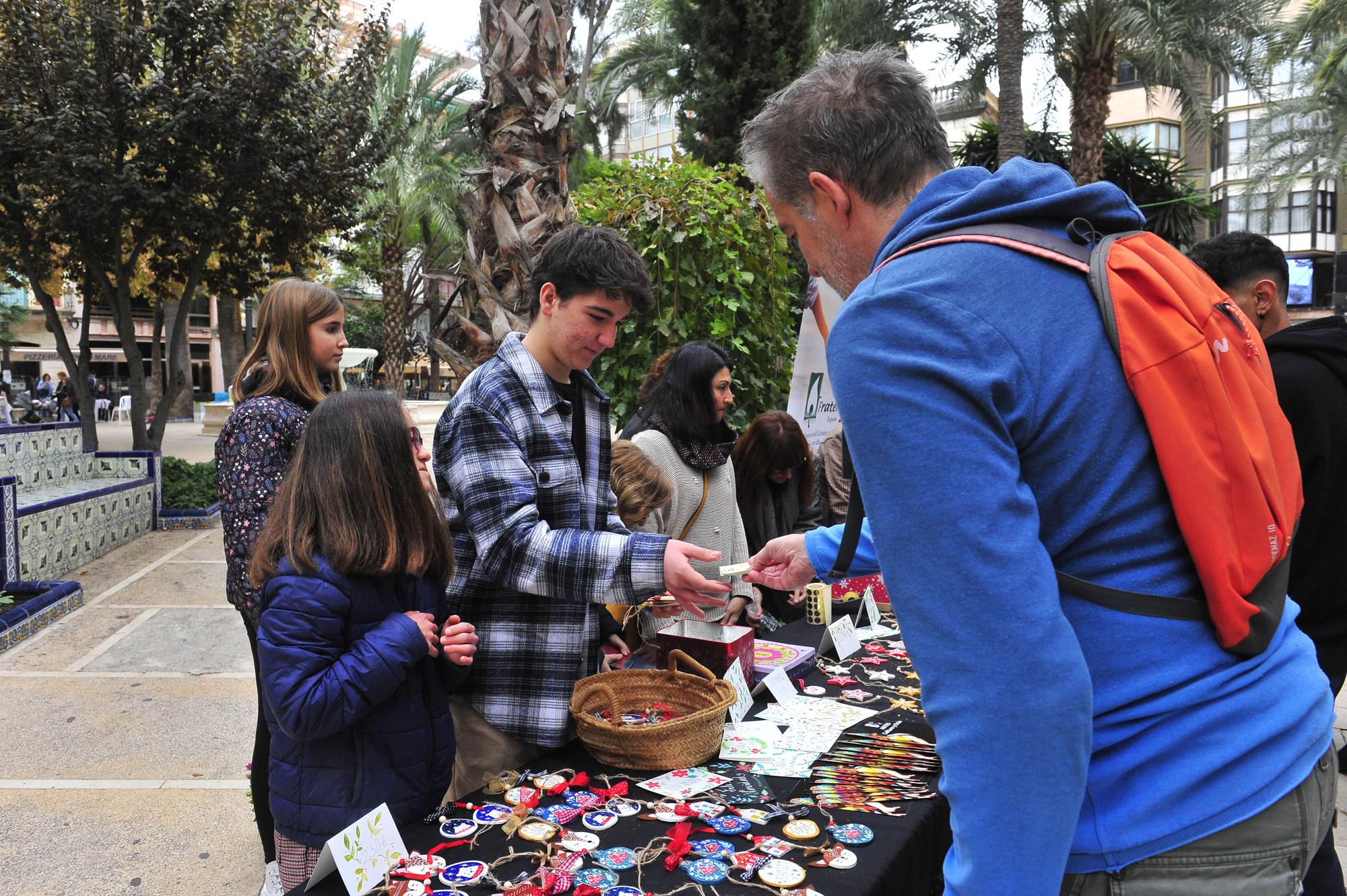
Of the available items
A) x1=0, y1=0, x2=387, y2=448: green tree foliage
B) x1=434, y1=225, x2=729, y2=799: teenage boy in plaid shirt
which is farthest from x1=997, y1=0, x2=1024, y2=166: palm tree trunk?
x1=434, y1=225, x2=729, y2=799: teenage boy in plaid shirt

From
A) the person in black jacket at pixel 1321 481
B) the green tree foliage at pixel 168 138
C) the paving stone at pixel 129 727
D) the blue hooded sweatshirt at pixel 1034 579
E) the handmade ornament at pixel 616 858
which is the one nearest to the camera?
the blue hooded sweatshirt at pixel 1034 579

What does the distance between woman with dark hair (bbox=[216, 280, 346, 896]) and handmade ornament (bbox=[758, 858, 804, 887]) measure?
179 centimetres

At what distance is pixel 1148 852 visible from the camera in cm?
94

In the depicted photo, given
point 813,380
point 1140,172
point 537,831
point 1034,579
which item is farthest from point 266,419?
→ point 1140,172

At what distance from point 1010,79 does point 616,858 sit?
8.87m

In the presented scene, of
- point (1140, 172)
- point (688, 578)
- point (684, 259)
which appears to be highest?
point (1140, 172)

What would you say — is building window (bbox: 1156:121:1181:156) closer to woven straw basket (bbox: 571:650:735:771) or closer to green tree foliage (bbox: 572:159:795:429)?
green tree foliage (bbox: 572:159:795:429)

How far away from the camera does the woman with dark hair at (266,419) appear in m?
2.80

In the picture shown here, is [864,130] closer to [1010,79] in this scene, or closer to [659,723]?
[659,723]

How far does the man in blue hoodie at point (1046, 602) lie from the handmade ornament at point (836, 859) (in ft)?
2.07

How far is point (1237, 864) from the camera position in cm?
95

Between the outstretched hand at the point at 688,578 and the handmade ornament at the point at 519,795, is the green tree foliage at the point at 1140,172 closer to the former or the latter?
the outstretched hand at the point at 688,578

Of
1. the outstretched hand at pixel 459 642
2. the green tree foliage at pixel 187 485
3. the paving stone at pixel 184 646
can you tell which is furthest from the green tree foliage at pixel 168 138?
the outstretched hand at pixel 459 642

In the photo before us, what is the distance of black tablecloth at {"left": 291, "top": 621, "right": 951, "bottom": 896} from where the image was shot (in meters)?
1.50
